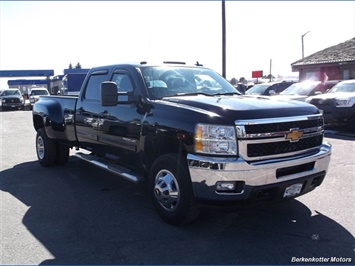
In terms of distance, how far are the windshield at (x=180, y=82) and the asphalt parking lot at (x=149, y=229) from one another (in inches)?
63.4

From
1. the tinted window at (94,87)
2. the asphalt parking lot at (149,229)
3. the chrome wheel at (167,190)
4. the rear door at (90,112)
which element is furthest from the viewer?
the tinted window at (94,87)

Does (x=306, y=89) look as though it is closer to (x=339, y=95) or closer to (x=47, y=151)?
(x=339, y=95)

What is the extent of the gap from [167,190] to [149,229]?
1.63ft

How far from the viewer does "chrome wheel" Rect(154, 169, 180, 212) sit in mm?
4020

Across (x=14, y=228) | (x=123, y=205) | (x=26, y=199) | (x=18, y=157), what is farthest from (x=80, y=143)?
(x=18, y=157)

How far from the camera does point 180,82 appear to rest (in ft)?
16.5

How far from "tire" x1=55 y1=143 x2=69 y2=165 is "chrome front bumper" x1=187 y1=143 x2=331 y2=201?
435 cm

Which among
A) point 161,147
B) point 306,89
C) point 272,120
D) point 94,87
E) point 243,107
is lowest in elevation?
point 161,147

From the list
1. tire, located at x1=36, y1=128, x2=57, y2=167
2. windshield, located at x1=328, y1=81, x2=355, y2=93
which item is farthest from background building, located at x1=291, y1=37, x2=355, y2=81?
tire, located at x1=36, y1=128, x2=57, y2=167

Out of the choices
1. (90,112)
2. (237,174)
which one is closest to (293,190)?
(237,174)

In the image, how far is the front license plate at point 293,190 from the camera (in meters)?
3.88

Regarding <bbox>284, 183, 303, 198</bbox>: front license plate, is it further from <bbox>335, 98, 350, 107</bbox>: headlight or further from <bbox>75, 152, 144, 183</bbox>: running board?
<bbox>335, 98, 350, 107</bbox>: headlight

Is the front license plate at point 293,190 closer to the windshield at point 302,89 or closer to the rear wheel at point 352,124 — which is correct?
the rear wheel at point 352,124

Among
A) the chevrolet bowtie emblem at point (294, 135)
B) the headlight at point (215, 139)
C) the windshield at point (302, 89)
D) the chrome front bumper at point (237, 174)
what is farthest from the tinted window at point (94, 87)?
the windshield at point (302, 89)
